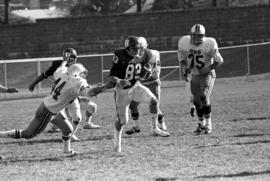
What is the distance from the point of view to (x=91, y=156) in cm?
1128

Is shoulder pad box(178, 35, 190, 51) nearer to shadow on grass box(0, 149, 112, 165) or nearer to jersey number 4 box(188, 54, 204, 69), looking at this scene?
jersey number 4 box(188, 54, 204, 69)

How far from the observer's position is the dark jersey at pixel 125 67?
454 inches

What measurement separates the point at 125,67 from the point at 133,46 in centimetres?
40

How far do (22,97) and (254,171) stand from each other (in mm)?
19166

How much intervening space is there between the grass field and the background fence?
32.8ft

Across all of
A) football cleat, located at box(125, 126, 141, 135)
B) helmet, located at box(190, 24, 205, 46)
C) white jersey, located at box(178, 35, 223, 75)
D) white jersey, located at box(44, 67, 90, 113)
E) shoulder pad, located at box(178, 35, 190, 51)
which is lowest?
football cleat, located at box(125, 126, 141, 135)

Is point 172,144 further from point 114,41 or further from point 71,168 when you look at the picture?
point 114,41

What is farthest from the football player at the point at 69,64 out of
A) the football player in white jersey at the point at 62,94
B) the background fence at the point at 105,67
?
the background fence at the point at 105,67

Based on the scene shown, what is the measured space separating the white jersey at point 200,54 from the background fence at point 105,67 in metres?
14.2

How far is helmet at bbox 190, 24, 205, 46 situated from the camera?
44.1 feet

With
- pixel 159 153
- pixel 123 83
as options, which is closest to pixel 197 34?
pixel 123 83

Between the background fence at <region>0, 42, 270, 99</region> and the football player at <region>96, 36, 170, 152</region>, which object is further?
the background fence at <region>0, 42, 270, 99</region>

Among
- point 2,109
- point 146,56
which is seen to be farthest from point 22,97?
point 146,56

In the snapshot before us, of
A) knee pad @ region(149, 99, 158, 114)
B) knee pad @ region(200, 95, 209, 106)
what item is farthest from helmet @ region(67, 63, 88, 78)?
knee pad @ region(200, 95, 209, 106)
